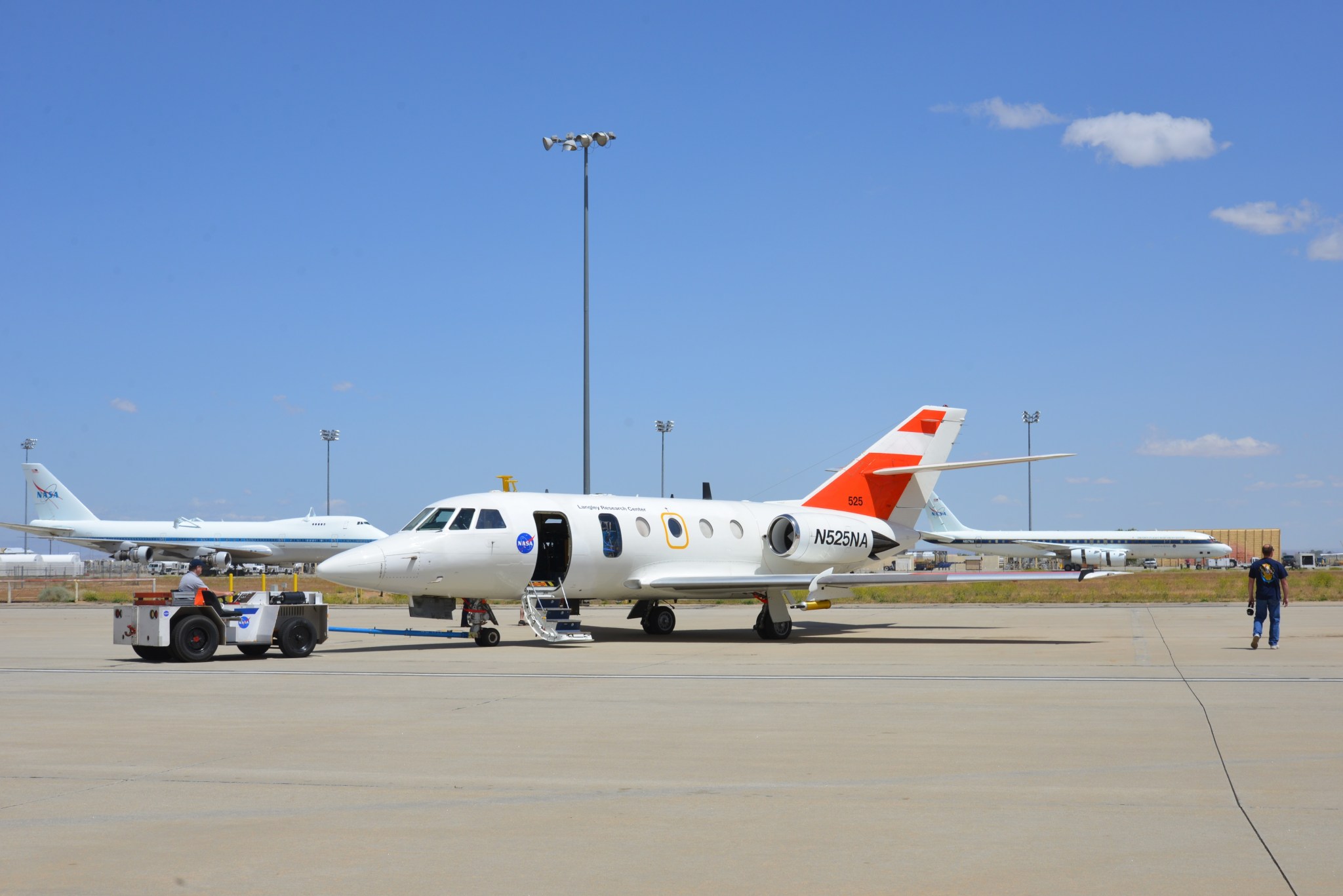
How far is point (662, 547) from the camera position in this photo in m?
24.4

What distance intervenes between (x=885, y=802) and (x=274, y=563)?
7428 cm

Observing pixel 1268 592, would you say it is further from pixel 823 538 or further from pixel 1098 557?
pixel 1098 557

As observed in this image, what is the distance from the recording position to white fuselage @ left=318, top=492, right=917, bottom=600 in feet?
67.5

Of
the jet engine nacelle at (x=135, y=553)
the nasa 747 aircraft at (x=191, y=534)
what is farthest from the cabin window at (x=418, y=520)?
the jet engine nacelle at (x=135, y=553)

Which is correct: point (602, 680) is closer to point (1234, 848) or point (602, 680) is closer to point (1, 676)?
point (1, 676)

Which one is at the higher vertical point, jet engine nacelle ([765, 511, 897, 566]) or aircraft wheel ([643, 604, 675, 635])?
jet engine nacelle ([765, 511, 897, 566])

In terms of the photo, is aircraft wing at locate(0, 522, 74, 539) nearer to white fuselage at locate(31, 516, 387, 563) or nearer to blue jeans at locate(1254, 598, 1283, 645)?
white fuselage at locate(31, 516, 387, 563)

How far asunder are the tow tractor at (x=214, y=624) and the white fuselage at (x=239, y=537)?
5293 centimetres

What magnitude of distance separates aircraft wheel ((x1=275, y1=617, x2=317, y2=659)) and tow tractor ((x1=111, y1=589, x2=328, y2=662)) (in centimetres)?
1


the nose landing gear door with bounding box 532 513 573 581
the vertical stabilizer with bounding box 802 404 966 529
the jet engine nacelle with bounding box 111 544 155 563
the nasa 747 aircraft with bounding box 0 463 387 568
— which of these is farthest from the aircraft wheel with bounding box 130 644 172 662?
the jet engine nacelle with bounding box 111 544 155 563

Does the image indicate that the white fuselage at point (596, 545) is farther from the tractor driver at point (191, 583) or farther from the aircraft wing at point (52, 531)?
the aircraft wing at point (52, 531)

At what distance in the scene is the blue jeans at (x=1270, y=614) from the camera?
1945 cm

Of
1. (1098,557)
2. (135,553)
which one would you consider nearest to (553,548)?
(135,553)

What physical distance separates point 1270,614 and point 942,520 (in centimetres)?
7850
